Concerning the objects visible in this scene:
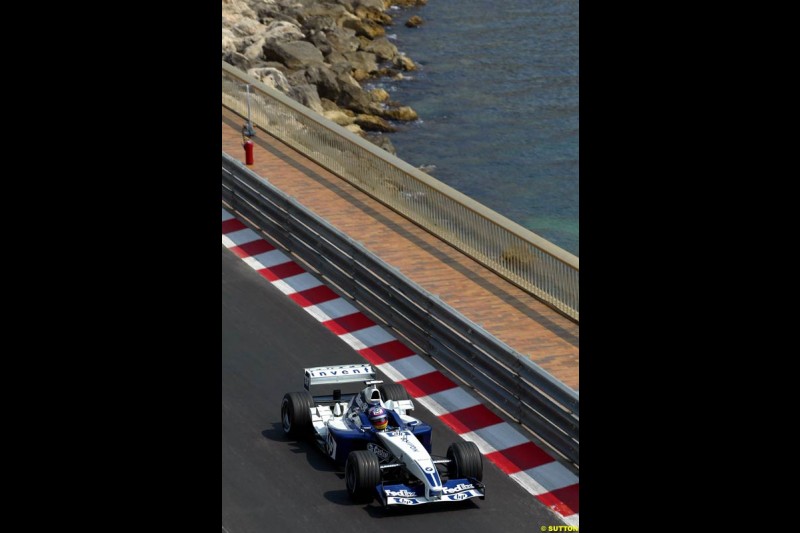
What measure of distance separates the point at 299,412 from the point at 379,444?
1.34 m

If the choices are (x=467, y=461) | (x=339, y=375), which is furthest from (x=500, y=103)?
(x=467, y=461)

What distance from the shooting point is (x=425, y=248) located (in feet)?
66.5

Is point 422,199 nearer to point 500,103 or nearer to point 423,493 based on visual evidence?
point 423,493

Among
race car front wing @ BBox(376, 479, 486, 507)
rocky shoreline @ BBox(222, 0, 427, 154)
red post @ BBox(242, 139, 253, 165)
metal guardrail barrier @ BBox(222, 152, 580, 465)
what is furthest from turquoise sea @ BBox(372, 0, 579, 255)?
race car front wing @ BBox(376, 479, 486, 507)

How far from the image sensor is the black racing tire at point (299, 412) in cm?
1427

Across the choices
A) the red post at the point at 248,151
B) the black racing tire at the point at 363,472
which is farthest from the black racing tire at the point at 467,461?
the red post at the point at 248,151

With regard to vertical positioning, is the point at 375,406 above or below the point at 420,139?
above

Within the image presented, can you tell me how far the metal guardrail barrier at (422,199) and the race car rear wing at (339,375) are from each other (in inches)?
150

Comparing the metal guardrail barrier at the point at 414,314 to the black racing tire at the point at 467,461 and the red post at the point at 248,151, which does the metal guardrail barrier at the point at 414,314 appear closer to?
the red post at the point at 248,151

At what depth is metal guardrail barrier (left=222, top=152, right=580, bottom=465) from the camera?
1455 cm

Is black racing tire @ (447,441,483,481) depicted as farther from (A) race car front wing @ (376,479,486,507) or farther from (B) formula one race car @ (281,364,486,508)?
(A) race car front wing @ (376,479,486,507)
